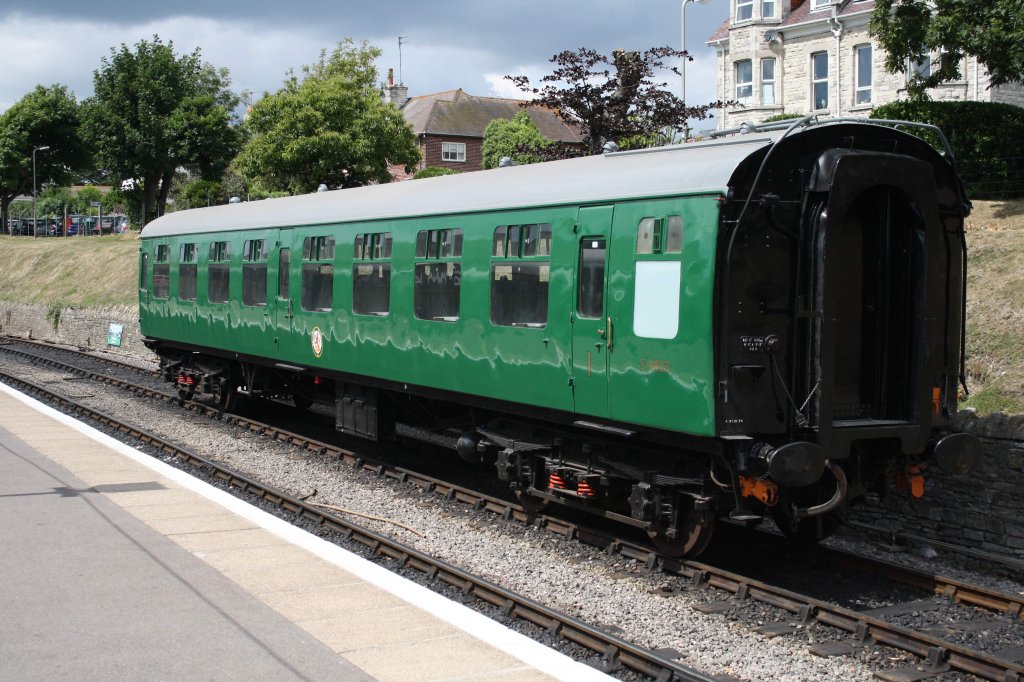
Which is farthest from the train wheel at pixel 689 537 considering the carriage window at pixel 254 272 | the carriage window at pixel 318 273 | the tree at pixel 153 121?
the tree at pixel 153 121

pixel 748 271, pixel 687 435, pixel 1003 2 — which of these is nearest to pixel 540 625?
pixel 687 435

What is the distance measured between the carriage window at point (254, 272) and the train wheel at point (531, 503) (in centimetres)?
615

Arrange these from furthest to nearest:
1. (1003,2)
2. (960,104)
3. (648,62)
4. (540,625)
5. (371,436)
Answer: (648,62), (960,104), (1003,2), (371,436), (540,625)

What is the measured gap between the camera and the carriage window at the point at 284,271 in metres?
14.7

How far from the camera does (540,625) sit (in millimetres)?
7766

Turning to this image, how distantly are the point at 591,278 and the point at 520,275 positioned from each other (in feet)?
3.58

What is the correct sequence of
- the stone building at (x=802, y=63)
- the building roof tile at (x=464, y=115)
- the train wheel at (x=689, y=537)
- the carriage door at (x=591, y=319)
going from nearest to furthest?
the train wheel at (x=689, y=537), the carriage door at (x=591, y=319), the stone building at (x=802, y=63), the building roof tile at (x=464, y=115)

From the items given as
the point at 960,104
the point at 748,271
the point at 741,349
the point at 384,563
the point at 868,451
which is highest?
the point at 960,104

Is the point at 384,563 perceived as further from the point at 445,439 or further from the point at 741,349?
the point at 445,439

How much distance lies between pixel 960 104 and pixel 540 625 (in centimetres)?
1650

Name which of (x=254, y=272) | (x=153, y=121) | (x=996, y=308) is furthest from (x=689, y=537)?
(x=153, y=121)

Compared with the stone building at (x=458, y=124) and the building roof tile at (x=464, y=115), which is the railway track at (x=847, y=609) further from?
the building roof tile at (x=464, y=115)

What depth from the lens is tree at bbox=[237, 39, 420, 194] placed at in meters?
37.6

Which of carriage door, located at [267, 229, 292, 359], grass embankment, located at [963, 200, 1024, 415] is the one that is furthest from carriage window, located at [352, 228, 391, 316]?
grass embankment, located at [963, 200, 1024, 415]
